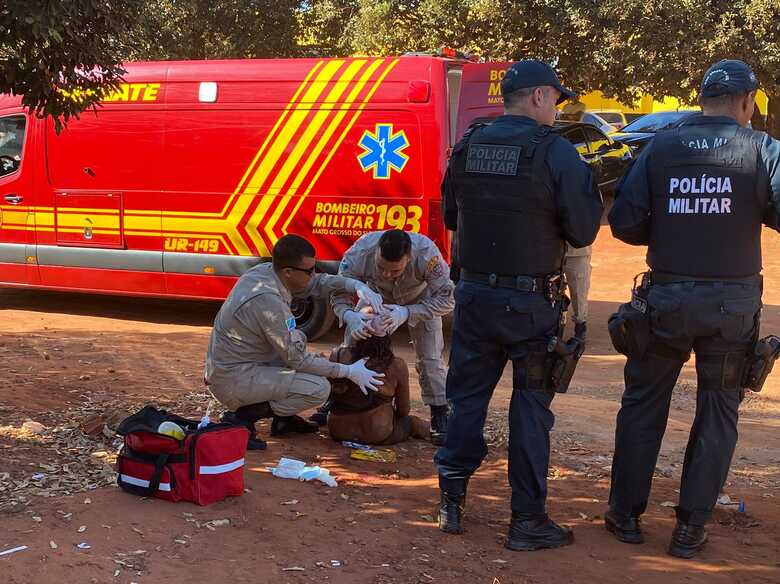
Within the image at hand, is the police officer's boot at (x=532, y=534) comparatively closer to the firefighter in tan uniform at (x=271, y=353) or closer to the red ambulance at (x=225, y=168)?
the firefighter in tan uniform at (x=271, y=353)

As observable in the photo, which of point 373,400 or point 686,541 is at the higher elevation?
point 373,400

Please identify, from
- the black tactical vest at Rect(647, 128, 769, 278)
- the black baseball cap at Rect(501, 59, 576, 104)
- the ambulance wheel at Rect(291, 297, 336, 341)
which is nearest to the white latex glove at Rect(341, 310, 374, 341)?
the black baseball cap at Rect(501, 59, 576, 104)

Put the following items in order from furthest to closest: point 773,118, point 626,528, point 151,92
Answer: point 773,118 < point 151,92 < point 626,528

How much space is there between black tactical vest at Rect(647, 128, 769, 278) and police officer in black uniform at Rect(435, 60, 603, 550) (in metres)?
0.30

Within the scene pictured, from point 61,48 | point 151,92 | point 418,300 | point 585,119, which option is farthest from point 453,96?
point 585,119

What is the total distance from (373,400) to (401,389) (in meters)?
0.24

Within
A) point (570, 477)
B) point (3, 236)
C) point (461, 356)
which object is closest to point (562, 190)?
point (461, 356)

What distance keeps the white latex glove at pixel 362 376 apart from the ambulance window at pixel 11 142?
604 cm

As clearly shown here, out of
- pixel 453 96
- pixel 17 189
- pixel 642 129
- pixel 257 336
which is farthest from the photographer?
pixel 642 129

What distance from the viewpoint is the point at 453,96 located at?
364 inches

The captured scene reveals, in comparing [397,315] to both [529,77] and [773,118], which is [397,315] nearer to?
[529,77]

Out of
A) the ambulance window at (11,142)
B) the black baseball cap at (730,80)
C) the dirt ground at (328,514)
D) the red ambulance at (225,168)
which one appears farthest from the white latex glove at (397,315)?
the ambulance window at (11,142)

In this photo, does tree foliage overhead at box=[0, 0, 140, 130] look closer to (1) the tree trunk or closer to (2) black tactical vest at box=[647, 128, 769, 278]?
(2) black tactical vest at box=[647, 128, 769, 278]

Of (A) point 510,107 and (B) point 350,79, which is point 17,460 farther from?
(B) point 350,79
